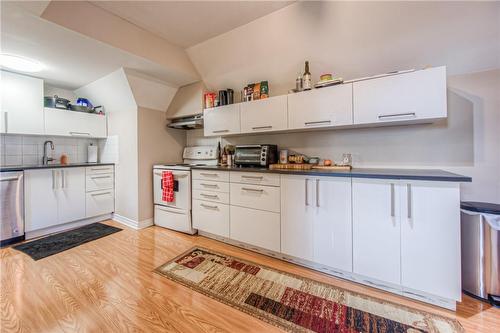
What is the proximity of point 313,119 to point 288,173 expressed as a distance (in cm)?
64

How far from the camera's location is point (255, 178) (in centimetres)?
222

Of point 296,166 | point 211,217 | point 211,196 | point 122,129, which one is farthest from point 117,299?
point 122,129

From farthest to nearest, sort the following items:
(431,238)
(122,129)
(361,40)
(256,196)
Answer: (122,129) < (256,196) < (361,40) < (431,238)

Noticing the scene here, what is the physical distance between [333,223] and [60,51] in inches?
132

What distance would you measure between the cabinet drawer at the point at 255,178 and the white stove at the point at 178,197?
2.56 ft

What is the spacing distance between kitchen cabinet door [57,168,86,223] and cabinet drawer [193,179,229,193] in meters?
1.90

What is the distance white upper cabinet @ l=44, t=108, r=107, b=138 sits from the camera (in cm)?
297

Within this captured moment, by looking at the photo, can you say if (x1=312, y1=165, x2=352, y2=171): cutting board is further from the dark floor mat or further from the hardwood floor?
the dark floor mat

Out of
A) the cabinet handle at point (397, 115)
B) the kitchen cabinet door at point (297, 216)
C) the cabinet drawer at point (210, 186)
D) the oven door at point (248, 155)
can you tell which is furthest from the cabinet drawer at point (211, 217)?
the cabinet handle at point (397, 115)

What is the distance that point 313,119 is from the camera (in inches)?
83.4

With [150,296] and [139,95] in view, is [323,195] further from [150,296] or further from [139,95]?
[139,95]

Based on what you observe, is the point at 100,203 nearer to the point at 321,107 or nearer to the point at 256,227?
the point at 256,227

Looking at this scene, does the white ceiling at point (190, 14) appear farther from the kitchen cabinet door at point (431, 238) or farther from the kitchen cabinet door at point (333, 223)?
the kitchen cabinet door at point (431, 238)

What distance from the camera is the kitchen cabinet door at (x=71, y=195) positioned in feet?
9.60
